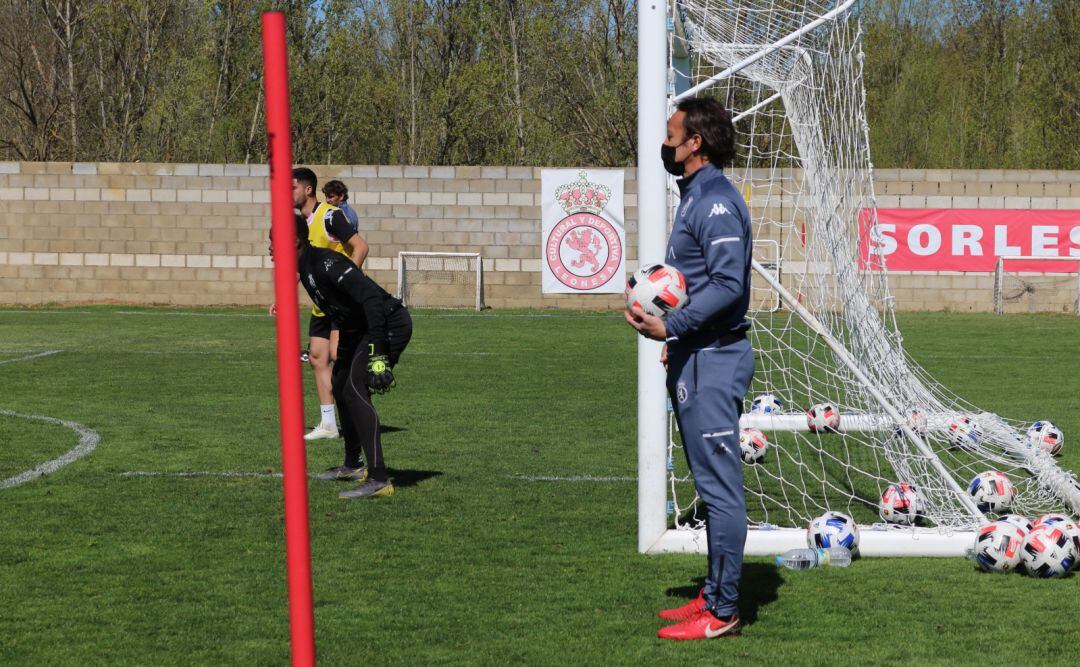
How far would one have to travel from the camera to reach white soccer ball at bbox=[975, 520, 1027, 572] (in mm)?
5715

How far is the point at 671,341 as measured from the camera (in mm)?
4703

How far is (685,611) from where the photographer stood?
4.96 metres

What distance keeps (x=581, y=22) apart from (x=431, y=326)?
18510 millimetres

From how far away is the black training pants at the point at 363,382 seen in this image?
743 cm

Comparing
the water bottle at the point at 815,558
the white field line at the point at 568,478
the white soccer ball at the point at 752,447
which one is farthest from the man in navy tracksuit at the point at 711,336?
the white soccer ball at the point at 752,447

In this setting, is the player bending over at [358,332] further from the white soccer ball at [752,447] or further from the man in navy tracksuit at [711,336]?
the man in navy tracksuit at [711,336]

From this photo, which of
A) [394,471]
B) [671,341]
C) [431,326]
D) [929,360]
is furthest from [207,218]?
[671,341]

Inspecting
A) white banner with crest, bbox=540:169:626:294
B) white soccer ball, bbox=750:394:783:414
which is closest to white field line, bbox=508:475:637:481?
white soccer ball, bbox=750:394:783:414

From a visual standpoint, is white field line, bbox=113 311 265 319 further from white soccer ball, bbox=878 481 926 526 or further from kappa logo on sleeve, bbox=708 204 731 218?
kappa logo on sleeve, bbox=708 204 731 218

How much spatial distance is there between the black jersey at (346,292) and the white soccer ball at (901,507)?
2.96 metres

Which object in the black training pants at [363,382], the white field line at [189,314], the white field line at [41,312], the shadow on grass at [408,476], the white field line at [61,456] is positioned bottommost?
the shadow on grass at [408,476]

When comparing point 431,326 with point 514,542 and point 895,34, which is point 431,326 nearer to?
point 514,542

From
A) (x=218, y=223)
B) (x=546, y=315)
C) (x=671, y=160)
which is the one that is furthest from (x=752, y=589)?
(x=218, y=223)

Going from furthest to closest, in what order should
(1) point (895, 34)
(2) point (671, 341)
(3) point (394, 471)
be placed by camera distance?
(1) point (895, 34) < (3) point (394, 471) < (2) point (671, 341)
